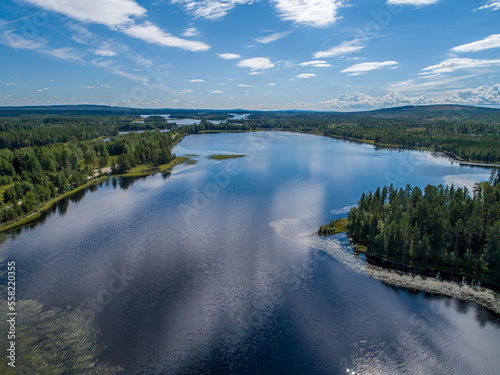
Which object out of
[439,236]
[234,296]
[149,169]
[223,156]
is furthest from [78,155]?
[439,236]

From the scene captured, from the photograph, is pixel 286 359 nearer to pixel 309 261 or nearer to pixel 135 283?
pixel 309 261

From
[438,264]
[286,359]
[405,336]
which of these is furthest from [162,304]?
[438,264]

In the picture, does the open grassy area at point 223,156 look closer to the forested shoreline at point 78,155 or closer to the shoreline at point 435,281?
the forested shoreline at point 78,155

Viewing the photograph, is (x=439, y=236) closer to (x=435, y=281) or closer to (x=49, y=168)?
(x=435, y=281)

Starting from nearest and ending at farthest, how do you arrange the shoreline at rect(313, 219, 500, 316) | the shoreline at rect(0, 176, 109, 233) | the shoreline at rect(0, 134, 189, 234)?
the shoreline at rect(313, 219, 500, 316) < the shoreline at rect(0, 176, 109, 233) < the shoreline at rect(0, 134, 189, 234)

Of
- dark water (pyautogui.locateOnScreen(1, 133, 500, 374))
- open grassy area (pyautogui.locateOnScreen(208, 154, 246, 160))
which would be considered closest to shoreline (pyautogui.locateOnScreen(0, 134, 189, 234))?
dark water (pyautogui.locateOnScreen(1, 133, 500, 374))

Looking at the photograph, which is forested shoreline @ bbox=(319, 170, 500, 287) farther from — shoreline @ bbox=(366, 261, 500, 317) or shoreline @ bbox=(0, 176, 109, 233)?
shoreline @ bbox=(0, 176, 109, 233)
